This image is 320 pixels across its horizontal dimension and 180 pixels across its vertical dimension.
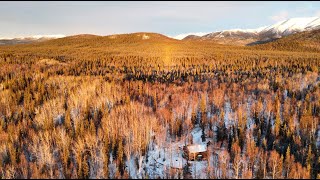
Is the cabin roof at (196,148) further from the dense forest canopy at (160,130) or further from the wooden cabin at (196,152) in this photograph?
the dense forest canopy at (160,130)

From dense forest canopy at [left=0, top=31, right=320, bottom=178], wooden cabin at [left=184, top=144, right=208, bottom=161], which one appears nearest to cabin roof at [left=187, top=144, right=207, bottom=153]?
wooden cabin at [left=184, top=144, right=208, bottom=161]

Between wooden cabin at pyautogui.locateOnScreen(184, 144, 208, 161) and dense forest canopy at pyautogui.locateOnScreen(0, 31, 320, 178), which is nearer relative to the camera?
dense forest canopy at pyautogui.locateOnScreen(0, 31, 320, 178)

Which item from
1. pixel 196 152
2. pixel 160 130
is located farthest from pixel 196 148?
pixel 160 130

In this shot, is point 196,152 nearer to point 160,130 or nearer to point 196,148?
point 196,148

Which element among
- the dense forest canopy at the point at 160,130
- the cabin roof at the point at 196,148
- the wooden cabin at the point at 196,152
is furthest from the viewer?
the cabin roof at the point at 196,148

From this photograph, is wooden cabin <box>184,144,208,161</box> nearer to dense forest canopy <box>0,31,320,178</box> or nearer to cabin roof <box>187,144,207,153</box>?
cabin roof <box>187,144,207,153</box>

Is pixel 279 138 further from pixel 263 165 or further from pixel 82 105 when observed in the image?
pixel 82 105

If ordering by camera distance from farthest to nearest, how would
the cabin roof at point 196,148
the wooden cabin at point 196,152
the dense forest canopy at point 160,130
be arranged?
the cabin roof at point 196,148 < the wooden cabin at point 196,152 < the dense forest canopy at point 160,130

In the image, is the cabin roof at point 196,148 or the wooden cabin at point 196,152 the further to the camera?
the cabin roof at point 196,148

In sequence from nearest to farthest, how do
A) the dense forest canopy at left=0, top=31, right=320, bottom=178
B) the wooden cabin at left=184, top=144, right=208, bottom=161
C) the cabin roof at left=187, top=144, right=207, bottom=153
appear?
1. the dense forest canopy at left=0, top=31, right=320, bottom=178
2. the wooden cabin at left=184, top=144, right=208, bottom=161
3. the cabin roof at left=187, top=144, right=207, bottom=153

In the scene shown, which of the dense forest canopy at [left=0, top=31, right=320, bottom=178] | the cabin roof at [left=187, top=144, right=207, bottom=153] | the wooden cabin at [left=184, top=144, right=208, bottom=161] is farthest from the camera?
the cabin roof at [left=187, top=144, right=207, bottom=153]

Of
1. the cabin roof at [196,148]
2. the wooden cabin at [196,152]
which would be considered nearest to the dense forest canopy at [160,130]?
the wooden cabin at [196,152]

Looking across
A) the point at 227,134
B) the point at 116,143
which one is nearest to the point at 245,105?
the point at 227,134
